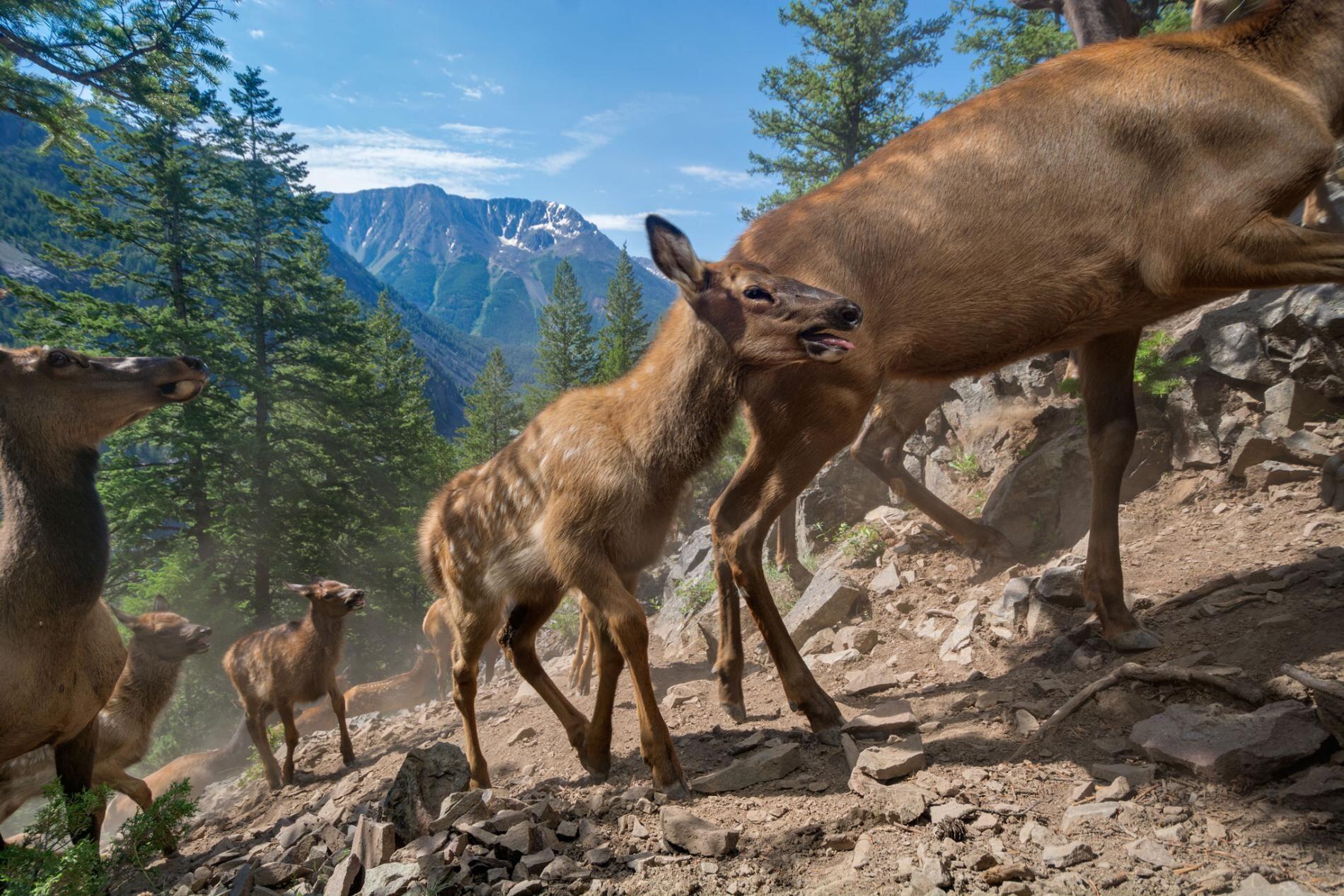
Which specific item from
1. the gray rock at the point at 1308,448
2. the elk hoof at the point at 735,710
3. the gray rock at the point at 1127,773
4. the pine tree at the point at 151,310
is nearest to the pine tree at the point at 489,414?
the pine tree at the point at 151,310

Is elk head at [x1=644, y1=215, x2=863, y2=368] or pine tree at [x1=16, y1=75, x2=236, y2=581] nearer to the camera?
elk head at [x1=644, y1=215, x2=863, y2=368]

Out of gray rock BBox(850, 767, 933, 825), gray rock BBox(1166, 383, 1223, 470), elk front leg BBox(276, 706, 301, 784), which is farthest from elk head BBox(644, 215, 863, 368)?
elk front leg BBox(276, 706, 301, 784)

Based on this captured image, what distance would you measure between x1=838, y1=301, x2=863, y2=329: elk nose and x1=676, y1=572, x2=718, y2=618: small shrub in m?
7.69

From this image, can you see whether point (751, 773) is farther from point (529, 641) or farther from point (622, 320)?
point (622, 320)

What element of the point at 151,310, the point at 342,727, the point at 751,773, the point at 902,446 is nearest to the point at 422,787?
the point at 751,773

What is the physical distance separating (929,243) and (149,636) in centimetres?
903

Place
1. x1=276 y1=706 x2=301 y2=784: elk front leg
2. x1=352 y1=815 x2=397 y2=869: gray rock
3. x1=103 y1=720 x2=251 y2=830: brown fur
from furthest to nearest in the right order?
x1=103 y1=720 x2=251 y2=830: brown fur → x1=276 y1=706 x2=301 y2=784: elk front leg → x1=352 y1=815 x2=397 y2=869: gray rock

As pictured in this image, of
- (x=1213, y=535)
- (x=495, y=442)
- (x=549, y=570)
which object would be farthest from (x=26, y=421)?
(x=495, y=442)

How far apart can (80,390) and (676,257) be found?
392 centimetres

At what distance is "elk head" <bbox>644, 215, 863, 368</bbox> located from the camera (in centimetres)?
356

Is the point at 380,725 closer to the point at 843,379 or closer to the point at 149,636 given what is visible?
the point at 149,636

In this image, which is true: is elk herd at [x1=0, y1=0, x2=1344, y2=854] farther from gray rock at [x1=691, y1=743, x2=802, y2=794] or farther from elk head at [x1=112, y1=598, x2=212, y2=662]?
elk head at [x1=112, y1=598, x2=212, y2=662]

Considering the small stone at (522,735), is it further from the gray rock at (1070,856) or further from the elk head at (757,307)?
the gray rock at (1070,856)

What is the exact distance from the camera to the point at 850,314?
3.43 m
